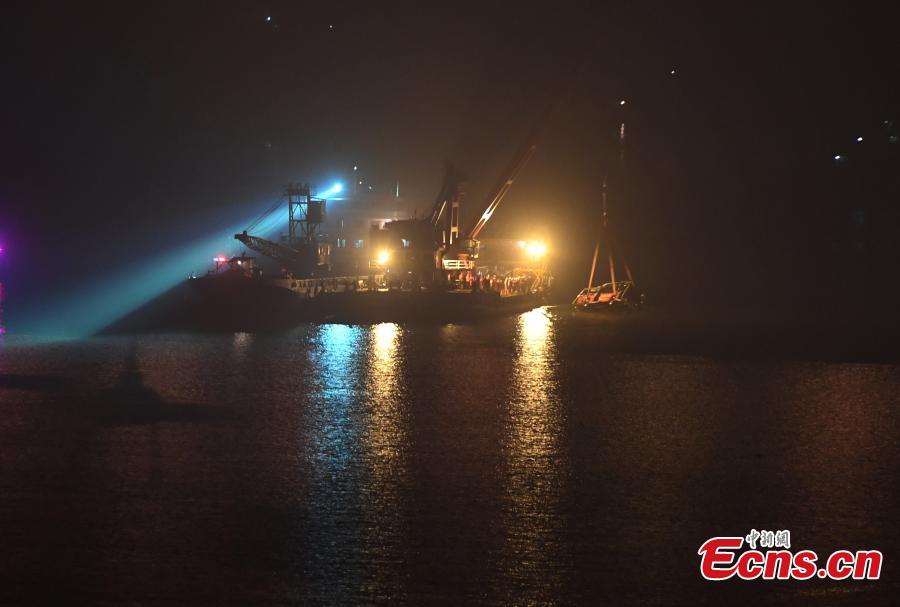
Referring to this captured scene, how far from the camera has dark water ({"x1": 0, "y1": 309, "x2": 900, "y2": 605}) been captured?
6.37 metres

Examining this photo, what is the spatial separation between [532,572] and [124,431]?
7222 millimetres

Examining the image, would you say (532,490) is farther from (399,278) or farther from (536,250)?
(536,250)

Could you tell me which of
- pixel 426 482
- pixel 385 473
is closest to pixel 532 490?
pixel 426 482

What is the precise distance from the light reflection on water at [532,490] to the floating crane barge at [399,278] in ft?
52.6

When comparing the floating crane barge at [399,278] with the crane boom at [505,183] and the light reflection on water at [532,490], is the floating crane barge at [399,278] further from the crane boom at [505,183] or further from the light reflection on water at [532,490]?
the light reflection on water at [532,490]

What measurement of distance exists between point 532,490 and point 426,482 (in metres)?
1.17

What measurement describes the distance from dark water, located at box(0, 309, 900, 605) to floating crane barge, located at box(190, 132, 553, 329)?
14864mm

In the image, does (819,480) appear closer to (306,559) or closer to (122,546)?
(306,559)

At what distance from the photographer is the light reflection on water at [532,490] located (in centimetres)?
643

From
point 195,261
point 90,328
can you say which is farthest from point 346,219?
point 90,328

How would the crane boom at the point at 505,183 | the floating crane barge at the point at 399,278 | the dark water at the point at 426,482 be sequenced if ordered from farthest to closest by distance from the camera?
the crane boom at the point at 505,183 → the floating crane barge at the point at 399,278 → the dark water at the point at 426,482

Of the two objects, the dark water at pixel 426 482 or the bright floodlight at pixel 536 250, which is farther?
the bright floodlight at pixel 536 250

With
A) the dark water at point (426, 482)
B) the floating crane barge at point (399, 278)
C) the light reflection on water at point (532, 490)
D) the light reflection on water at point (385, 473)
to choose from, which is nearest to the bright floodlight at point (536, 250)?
the floating crane barge at point (399, 278)

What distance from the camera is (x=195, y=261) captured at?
81.7 metres
